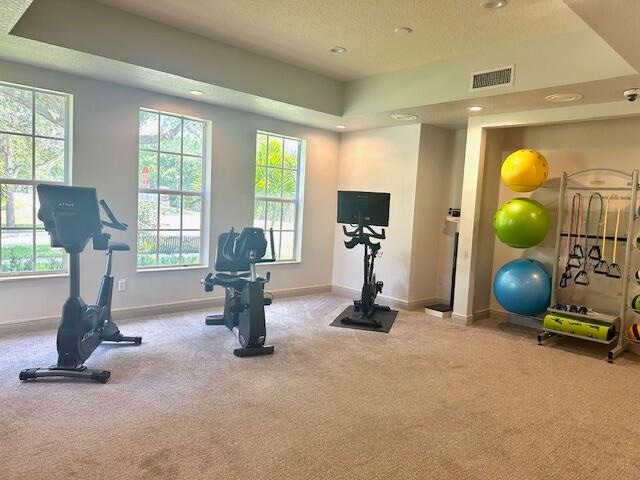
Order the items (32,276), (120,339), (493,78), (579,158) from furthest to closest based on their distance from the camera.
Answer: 1. (579,158)
2. (32,276)
3. (493,78)
4. (120,339)

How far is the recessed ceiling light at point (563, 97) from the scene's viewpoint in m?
4.16

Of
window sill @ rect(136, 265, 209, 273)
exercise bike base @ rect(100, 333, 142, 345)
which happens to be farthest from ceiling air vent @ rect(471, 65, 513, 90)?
exercise bike base @ rect(100, 333, 142, 345)

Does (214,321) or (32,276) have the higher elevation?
(32,276)

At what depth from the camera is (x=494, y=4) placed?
10.9ft

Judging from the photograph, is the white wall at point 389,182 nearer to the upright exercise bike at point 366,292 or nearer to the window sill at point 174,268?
the upright exercise bike at point 366,292

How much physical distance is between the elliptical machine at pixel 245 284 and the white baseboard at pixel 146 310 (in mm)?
1050

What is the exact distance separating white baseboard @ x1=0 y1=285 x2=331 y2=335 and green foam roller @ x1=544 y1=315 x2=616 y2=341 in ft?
10.9

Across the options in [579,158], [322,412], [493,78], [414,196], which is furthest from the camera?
[414,196]

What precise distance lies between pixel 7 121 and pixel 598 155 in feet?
19.9

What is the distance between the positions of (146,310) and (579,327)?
4630mm

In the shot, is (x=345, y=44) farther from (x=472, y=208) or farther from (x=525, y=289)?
(x=525, y=289)

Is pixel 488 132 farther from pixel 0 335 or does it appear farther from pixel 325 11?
pixel 0 335

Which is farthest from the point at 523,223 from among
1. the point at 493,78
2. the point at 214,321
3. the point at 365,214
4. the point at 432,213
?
the point at 214,321

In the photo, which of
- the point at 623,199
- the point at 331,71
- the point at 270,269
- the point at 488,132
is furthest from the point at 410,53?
the point at 270,269
